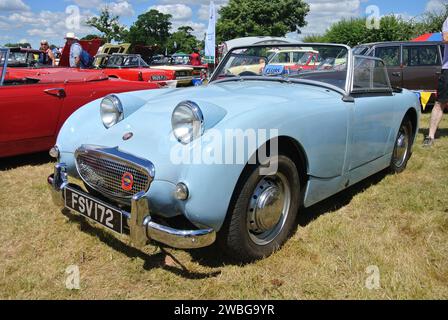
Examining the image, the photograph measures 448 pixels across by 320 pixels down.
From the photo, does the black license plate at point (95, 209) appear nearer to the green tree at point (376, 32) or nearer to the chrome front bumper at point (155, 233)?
the chrome front bumper at point (155, 233)

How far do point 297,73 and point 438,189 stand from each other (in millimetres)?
1785

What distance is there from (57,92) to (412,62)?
7603mm

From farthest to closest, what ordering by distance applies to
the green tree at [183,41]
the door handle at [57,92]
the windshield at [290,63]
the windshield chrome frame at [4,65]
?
the green tree at [183,41]
the door handle at [57,92]
the windshield chrome frame at [4,65]
the windshield at [290,63]

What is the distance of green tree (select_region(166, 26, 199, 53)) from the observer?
5903 centimetres

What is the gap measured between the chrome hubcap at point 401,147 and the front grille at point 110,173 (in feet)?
9.91

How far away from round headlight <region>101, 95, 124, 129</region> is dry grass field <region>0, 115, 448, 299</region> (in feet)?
2.64

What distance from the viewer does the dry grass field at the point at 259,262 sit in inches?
92.6

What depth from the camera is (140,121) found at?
2.62 m

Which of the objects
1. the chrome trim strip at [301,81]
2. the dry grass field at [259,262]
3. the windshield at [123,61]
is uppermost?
the windshield at [123,61]

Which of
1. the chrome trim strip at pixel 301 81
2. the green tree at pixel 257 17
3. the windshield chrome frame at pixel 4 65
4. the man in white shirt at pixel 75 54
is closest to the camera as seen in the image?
the chrome trim strip at pixel 301 81

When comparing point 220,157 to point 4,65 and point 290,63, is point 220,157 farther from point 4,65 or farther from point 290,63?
point 4,65

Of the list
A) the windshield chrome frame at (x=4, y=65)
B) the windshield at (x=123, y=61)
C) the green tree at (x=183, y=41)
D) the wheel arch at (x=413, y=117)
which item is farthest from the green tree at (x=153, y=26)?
the wheel arch at (x=413, y=117)
